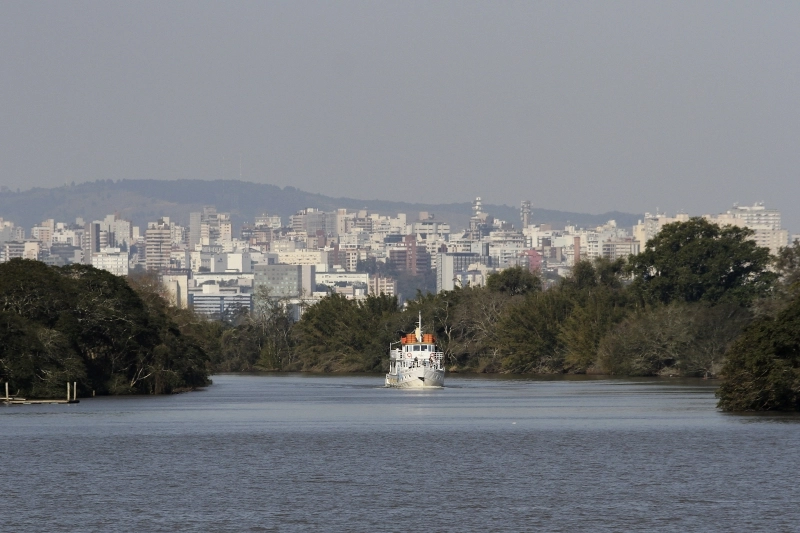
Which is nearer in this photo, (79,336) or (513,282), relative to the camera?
(79,336)

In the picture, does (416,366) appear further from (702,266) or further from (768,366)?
(768,366)

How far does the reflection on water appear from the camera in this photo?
110 feet

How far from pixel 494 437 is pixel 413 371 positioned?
148 ft

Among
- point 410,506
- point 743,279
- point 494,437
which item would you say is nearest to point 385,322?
point 743,279

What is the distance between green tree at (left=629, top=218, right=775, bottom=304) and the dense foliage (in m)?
43.9

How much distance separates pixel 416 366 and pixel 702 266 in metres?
29.2

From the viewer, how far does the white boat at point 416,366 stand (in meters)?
96.9

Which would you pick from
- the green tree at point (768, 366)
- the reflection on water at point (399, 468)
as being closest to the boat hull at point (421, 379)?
the reflection on water at point (399, 468)

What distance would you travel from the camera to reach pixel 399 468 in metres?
42.9

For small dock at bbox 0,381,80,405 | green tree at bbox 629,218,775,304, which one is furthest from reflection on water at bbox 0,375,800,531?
green tree at bbox 629,218,775,304

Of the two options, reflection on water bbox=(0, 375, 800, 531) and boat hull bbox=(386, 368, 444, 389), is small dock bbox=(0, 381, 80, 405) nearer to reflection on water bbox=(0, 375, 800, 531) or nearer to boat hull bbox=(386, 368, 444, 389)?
reflection on water bbox=(0, 375, 800, 531)

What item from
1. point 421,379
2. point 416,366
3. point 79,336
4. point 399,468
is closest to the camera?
point 399,468

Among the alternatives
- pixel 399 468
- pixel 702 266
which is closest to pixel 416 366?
pixel 702 266

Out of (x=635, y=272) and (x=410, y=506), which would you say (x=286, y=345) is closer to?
(x=635, y=272)
